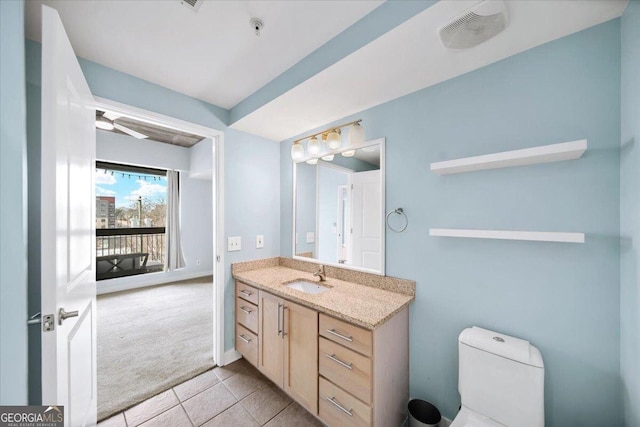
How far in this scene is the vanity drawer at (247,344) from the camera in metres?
1.98

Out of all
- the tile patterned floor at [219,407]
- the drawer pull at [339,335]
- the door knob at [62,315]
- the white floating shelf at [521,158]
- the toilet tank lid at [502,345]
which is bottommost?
the tile patterned floor at [219,407]

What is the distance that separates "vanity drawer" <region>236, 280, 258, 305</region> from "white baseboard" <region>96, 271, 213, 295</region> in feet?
11.6

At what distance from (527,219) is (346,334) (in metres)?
1.17

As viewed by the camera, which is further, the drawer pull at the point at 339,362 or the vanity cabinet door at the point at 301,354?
the vanity cabinet door at the point at 301,354

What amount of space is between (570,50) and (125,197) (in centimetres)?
626

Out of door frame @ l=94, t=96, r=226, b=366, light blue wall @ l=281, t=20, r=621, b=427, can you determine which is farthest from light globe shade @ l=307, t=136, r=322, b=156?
door frame @ l=94, t=96, r=226, b=366

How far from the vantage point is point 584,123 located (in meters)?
1.08

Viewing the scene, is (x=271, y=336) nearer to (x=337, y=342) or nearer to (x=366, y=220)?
(x=337, y=342)

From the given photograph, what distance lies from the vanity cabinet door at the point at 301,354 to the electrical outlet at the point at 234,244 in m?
0.91

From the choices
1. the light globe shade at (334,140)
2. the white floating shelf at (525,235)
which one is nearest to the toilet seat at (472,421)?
the white floating shelf at (525,235)

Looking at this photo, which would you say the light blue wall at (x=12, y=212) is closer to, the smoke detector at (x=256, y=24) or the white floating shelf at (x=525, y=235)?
the smoke detector at (x=256, y=24)

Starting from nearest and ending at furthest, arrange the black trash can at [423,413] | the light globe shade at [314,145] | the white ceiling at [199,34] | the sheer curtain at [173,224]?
the white ceiling at [199,34]
the black trash can at [423,413]
the light globe shade at [314,145]
the sheer curtain at [173,224]

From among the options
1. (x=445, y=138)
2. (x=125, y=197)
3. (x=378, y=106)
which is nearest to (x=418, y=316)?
(x=445, y=138)

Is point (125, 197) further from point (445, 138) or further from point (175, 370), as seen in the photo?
point (445, 138)
